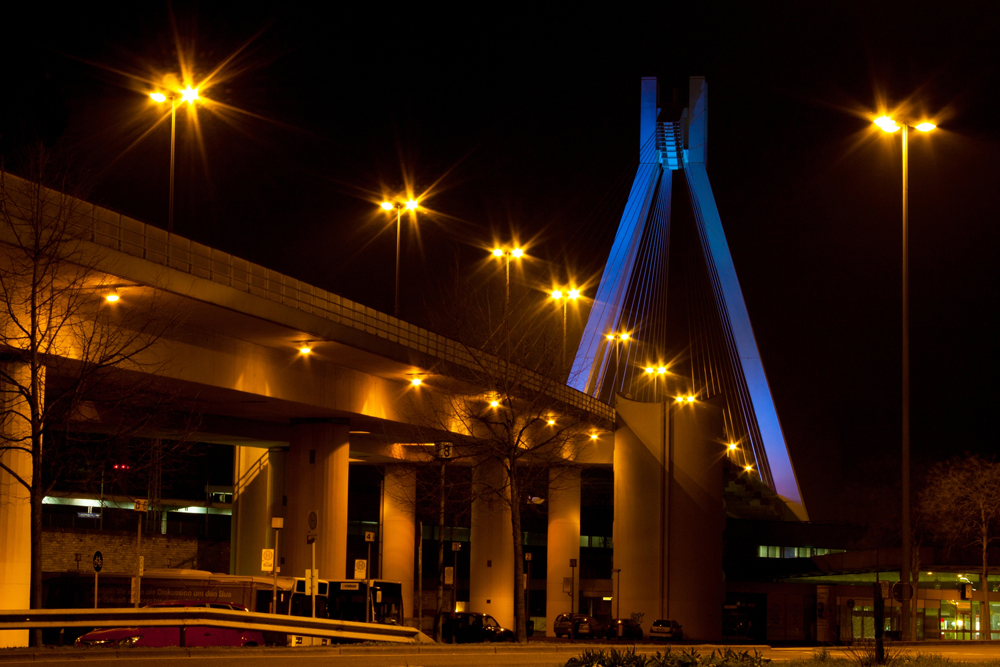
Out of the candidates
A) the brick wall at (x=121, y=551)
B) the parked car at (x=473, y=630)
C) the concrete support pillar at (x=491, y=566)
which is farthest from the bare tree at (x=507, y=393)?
the brick wall at (x=121, y=551)

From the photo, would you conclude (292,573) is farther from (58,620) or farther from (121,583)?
(58,620)

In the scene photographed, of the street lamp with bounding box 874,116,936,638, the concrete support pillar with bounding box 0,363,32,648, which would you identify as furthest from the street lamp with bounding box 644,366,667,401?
the concrete support pillar with bounding box 0,363,32,648

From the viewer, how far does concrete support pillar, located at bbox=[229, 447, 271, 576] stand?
1775 inches

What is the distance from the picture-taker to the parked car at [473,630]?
123 feet

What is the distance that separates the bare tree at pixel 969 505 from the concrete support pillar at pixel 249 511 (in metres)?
32.3

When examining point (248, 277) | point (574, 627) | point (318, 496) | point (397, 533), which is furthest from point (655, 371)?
point (248, 277)

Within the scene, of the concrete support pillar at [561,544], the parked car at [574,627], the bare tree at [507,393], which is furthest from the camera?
the concrete support pillar at [561,544]

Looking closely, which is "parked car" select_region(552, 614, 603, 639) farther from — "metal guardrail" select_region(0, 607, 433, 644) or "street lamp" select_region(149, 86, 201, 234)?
"street lamp" select_region(149, 86, 201, 234)

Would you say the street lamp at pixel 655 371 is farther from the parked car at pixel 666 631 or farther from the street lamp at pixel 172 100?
the street lamp at pixel 172 100

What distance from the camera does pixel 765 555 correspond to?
8275 centimetres

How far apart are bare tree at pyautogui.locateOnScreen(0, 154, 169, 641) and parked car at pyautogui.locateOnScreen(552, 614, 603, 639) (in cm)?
2956

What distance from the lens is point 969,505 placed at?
55.0 metres

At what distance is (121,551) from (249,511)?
6424 millimetres

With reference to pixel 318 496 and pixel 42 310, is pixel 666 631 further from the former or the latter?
pixel 42 310
